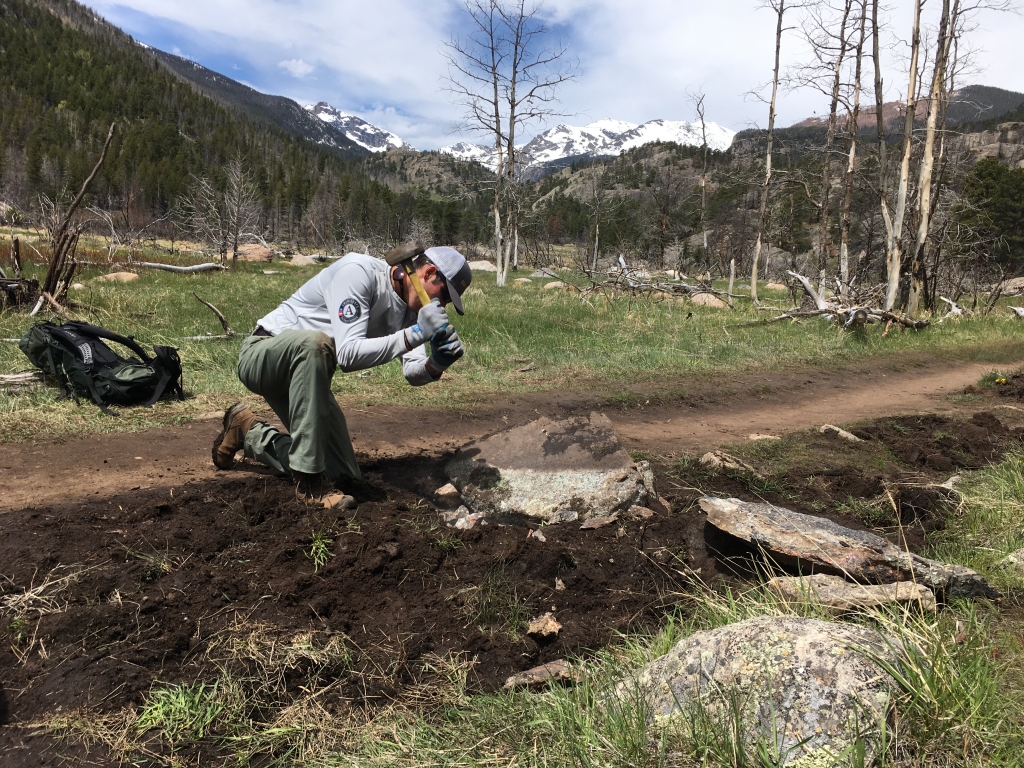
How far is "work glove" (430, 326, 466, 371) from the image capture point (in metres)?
2.98

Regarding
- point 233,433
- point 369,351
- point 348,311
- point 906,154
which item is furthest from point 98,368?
point 906,154

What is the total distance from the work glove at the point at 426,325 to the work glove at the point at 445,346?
0.02 metres

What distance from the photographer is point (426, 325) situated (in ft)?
9.84

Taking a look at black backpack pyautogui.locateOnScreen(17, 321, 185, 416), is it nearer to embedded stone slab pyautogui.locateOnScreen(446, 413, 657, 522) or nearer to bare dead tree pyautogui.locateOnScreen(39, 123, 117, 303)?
bare dead tree pyautogui.locateOnScreen(39, 123, 117, 303)

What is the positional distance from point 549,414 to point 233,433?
3.08 metres

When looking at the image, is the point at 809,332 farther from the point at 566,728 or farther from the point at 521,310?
the point at 566,728

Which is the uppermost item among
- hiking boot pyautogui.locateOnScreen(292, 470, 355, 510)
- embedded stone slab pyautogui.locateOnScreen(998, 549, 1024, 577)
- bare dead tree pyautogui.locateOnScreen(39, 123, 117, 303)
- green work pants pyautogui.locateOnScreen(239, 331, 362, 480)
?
bare dead tree pyautogui.locateOnScreen(39, 123, 117, 303)

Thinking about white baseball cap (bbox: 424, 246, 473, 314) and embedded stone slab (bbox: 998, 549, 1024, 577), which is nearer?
embedded stone slab (bbox: 998, 549, 1024, 577)

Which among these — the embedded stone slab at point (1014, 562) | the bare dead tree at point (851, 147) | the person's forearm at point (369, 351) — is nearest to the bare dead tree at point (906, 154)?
the bare dead tree at point (851, 147)

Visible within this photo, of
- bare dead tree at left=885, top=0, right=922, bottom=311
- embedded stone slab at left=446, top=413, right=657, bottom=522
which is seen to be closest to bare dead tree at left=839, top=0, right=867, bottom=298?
bare dead tree at left=885, top=0, right=922, bottom=311

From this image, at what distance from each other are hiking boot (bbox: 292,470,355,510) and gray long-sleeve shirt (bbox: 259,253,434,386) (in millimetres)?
659

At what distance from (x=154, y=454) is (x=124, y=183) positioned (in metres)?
88.6

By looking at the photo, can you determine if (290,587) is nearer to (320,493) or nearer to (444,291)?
(320,493)

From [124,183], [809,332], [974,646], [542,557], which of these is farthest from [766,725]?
[124,183]
